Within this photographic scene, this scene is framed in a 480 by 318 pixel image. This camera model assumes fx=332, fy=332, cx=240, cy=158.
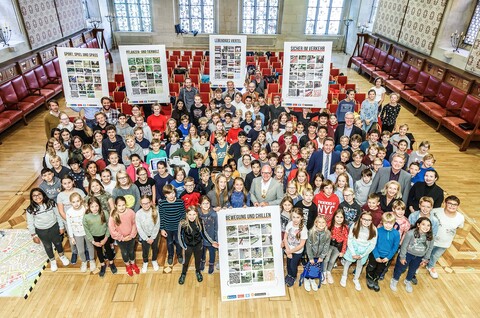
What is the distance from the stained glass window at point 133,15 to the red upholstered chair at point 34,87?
937cm

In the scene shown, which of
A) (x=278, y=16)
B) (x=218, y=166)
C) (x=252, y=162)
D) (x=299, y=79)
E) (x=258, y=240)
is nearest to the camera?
(x=258, y=240)

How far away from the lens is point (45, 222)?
195 inches

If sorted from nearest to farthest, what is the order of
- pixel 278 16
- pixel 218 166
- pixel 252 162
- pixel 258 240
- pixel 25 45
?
pixel 258 240, pixel 252 162, pixel 218 166, pixel 25 45, pixel 278 16

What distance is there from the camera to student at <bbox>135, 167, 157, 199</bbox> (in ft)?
17.1

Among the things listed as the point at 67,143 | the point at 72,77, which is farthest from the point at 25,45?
the point at 67,143

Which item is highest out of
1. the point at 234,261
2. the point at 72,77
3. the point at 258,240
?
the point at 72,77

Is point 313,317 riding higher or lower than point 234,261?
lower

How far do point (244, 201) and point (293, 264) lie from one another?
3.93 ft

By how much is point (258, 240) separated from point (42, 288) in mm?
3389

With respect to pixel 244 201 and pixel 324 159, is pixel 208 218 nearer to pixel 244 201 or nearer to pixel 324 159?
pixel 244 201

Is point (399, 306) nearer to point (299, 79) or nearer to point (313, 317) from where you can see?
point (313, 317)

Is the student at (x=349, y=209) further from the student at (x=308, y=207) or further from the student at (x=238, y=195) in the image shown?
the student at (x=238, y=195)

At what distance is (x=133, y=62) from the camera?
7.89 m

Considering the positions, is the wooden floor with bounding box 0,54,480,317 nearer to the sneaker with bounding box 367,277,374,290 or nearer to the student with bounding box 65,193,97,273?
the sneaker with bounding box 367,277,374,290
